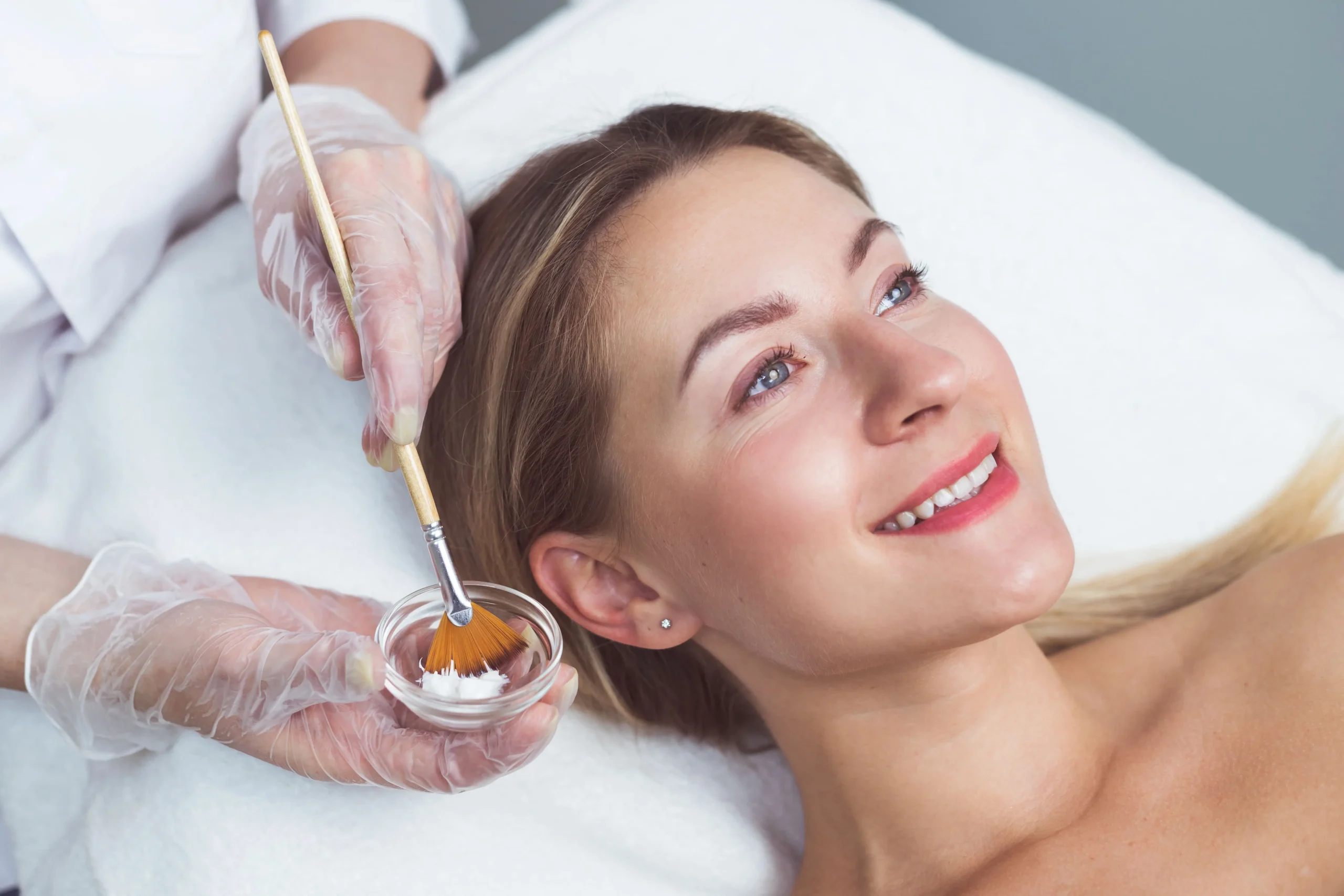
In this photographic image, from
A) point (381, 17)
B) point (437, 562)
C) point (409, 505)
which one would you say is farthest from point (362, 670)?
point (381, 17)

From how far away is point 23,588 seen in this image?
54.2 inches

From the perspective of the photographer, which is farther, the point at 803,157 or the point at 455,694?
the point at 803,157

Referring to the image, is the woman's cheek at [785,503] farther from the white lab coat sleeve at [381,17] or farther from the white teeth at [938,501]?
the white lab coat sleeve at [381,17]

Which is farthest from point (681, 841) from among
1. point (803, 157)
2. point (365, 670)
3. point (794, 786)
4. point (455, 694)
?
point (803, 157)

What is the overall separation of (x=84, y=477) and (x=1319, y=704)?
1.65 metres

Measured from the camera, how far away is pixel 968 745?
1367 mm

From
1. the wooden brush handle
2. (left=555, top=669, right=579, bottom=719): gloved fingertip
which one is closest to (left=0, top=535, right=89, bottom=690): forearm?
the wooden brush handle

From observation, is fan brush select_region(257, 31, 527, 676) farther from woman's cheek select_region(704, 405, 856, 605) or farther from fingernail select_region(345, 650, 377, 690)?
woman's cheek select_region(704, 405, 856, 605)

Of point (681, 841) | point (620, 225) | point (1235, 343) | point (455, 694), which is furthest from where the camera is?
point (1235, 343)

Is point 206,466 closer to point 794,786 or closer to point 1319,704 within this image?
point 794,786

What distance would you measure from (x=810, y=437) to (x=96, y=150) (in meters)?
1.01

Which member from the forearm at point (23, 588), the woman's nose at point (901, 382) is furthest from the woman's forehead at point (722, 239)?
the forearm at point (23, 588)

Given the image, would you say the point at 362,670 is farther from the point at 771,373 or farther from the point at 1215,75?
the point at 1215,75

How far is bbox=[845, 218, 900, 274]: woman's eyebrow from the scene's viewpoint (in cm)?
127
